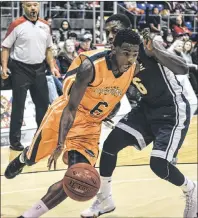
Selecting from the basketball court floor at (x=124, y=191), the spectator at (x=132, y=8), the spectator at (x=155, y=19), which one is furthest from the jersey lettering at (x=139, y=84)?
the spectator at (x=132, y=8)

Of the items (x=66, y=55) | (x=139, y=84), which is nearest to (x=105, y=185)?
(x=139, y=84)

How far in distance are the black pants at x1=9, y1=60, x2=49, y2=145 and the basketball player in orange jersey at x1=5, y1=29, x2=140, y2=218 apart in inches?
107

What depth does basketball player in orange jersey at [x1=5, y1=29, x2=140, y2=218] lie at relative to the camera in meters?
4.01

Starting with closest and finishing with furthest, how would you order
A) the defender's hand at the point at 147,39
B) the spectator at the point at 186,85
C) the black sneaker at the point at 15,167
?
the defender's hand at the point at 147,39, the black sneaker at the point at 15,167, the spectator at the point at 186,85

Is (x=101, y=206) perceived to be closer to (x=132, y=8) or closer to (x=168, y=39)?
(x=168, y=39)

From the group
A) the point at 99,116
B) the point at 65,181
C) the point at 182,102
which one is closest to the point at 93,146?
the point at 99,116

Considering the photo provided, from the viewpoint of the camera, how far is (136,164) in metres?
6.93

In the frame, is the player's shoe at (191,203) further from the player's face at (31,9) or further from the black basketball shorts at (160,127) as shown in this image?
the player's face at (31,9)

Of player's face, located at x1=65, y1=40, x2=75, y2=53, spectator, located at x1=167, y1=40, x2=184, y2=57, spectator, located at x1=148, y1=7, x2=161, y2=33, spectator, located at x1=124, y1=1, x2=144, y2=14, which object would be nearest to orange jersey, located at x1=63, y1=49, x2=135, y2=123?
player's face, located at x1=65, y1=40, x2=75, y2=53

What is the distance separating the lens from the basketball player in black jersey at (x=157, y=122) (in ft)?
14.5

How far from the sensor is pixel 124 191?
571 centimetres

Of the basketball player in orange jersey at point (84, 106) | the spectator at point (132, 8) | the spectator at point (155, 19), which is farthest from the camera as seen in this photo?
the spectator at point (132, 8)

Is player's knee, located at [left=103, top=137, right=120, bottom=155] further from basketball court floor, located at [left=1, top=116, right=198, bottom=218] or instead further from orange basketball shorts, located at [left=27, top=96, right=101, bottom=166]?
basketball court floor, located at [left=1, top=116, right=198, bottom=218]

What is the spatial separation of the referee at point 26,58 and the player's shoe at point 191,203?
Answer: 10.1 ft
